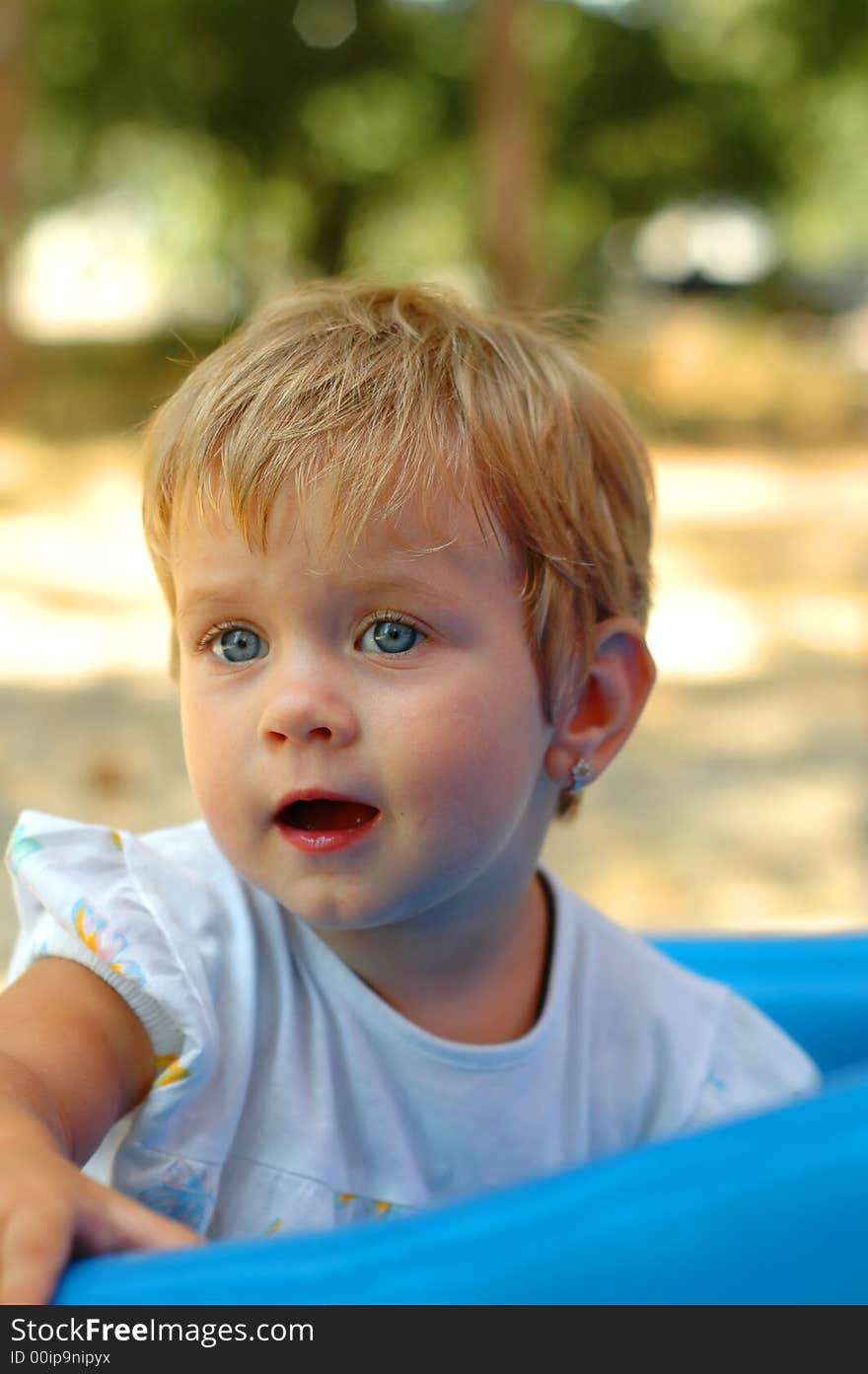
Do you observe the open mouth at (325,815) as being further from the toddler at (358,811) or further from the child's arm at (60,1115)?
the child's arm at (60,1115)

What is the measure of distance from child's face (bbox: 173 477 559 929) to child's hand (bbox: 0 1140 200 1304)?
0.65 ft

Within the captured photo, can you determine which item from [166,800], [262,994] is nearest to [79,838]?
[262,994]

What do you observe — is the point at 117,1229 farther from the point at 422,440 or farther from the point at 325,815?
the point at 422,440

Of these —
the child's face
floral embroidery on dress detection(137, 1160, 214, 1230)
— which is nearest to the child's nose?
the child's face

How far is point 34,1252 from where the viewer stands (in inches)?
21.6

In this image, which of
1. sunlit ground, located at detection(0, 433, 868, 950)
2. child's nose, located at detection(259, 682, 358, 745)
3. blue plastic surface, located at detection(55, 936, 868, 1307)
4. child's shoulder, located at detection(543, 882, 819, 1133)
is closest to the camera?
blue plastic surface, located at detection(55, 936, 868, 1307)

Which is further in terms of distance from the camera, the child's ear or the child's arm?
the child's ear

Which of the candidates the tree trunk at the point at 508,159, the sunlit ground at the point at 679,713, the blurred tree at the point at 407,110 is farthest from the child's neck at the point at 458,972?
the blurred tree at the point at 407,110

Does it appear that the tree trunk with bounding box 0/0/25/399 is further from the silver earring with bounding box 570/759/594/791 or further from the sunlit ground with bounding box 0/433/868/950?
the silver earring with bounding box 570/759/594/791

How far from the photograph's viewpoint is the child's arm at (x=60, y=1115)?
1.83 ft

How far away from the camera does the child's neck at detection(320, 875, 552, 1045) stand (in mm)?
862

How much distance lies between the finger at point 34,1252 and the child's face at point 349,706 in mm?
229

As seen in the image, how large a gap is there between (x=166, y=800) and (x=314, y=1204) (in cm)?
166
